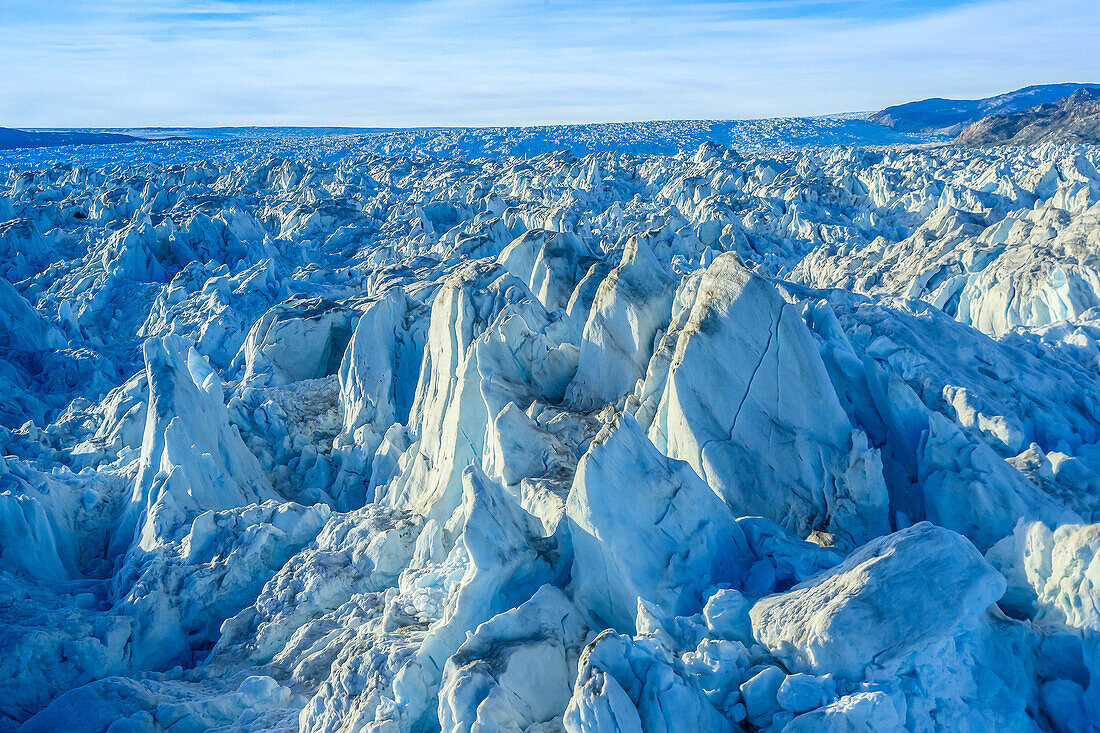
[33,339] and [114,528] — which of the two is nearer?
[114,528]

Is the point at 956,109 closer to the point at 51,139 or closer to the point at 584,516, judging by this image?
the point at 51,139

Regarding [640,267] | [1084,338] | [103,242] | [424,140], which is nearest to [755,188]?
[103,242]

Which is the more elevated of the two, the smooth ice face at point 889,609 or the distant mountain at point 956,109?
the distant mountain at point 956,109

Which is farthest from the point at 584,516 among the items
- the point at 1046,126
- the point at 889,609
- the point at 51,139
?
the point at 51,139

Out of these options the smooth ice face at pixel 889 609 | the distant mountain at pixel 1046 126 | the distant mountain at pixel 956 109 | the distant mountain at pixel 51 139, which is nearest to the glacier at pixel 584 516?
the smooth ice face at pixel 889 609

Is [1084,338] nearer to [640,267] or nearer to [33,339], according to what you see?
[640,267]

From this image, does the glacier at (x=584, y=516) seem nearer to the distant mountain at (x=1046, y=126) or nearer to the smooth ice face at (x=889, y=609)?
the smooth ice face at (x=889, y=609)
